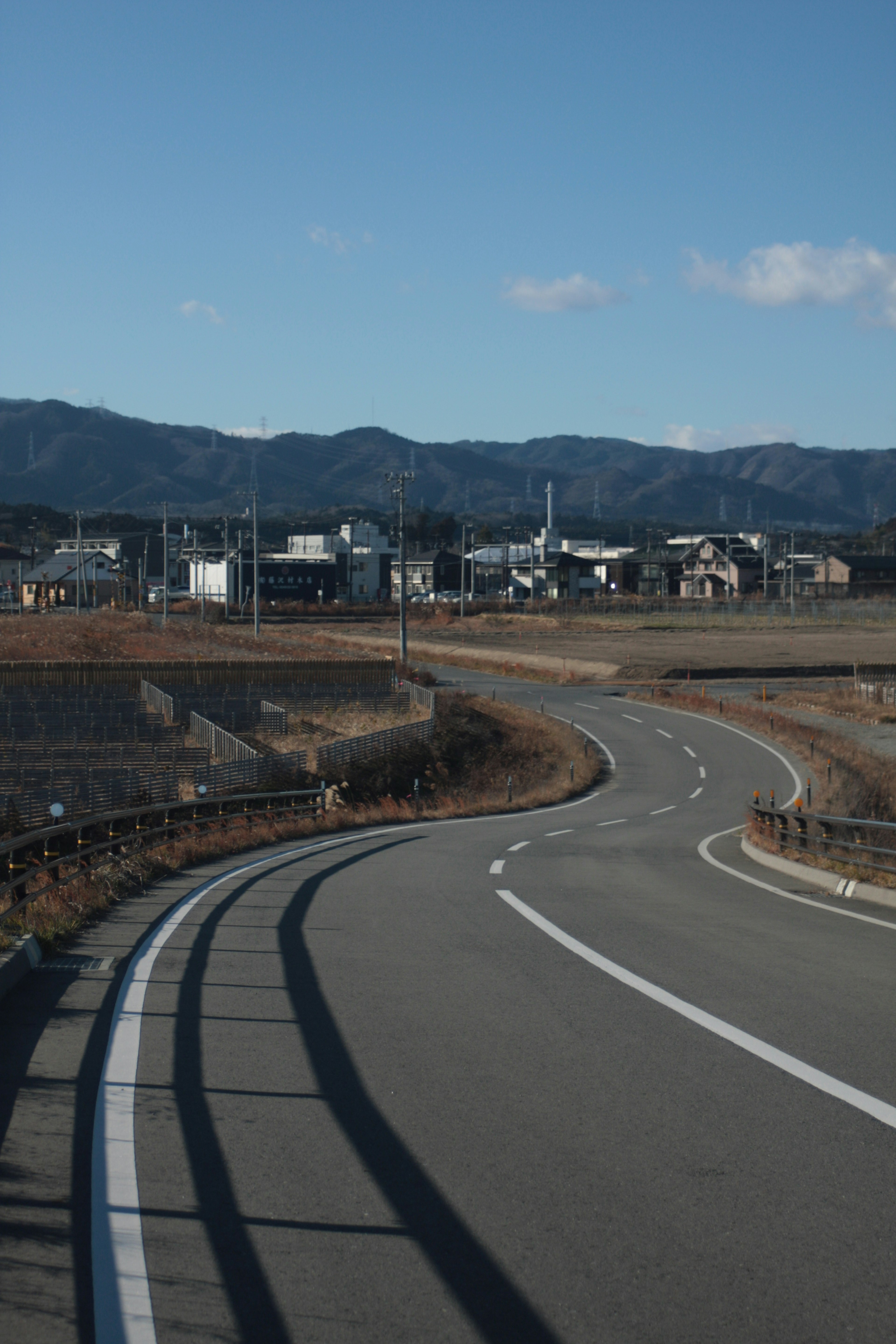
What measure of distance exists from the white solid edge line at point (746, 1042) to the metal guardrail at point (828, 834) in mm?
6306

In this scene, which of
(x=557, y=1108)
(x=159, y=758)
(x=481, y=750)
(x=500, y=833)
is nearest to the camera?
(x=557, y=1108)

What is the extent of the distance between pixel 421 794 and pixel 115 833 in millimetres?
22735

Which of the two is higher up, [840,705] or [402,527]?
[402,527]

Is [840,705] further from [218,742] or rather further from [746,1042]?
[746,1042]

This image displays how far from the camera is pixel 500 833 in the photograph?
1009 inches

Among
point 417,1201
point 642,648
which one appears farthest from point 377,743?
point 642,648

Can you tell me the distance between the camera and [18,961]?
7910 mm

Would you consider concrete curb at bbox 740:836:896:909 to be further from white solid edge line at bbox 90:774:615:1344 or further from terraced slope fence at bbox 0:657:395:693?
terraced slope fence at bbox 0:657:395:693

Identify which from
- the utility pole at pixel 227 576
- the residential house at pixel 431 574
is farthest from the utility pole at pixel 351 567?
the utility pole at pixel 227 576

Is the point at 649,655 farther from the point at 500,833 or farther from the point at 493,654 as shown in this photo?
the point at 500,833

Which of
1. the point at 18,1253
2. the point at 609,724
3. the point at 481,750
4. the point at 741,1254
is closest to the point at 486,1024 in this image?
the point at 741,1254

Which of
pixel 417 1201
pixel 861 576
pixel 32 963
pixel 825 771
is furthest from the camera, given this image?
pixel 861 576

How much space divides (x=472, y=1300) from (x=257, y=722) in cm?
4419

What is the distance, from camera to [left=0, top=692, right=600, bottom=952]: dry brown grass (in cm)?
1146
